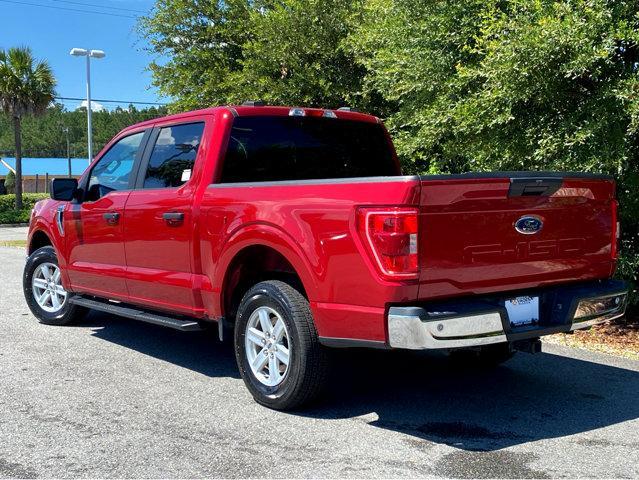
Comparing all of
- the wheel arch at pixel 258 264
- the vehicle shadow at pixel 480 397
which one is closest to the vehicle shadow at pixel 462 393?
the vehicle shadow at pixel 480 397

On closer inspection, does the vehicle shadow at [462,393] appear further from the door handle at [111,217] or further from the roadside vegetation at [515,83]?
the roadside vegetation at [515,83]

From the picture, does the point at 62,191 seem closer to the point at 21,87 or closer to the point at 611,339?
the point at 611,339

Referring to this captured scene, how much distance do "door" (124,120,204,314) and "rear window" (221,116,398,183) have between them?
0.35 m

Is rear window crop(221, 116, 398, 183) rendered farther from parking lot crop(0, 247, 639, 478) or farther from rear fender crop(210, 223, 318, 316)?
parking lot crop(0, 247, 639, 478)

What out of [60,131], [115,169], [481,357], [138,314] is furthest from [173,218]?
[60,131]

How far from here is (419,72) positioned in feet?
25.5

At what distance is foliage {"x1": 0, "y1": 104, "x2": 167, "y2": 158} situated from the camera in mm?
115125

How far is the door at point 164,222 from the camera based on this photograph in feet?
17.4

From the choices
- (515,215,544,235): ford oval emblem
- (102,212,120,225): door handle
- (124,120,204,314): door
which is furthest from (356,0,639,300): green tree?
(102,212,120,225): door handle

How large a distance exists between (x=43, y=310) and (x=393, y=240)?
199 inches

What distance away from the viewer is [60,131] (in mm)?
121562

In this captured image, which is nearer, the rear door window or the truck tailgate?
the truck tailgate

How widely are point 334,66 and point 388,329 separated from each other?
29.4 feet

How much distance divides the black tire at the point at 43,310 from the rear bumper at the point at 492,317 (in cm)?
445
